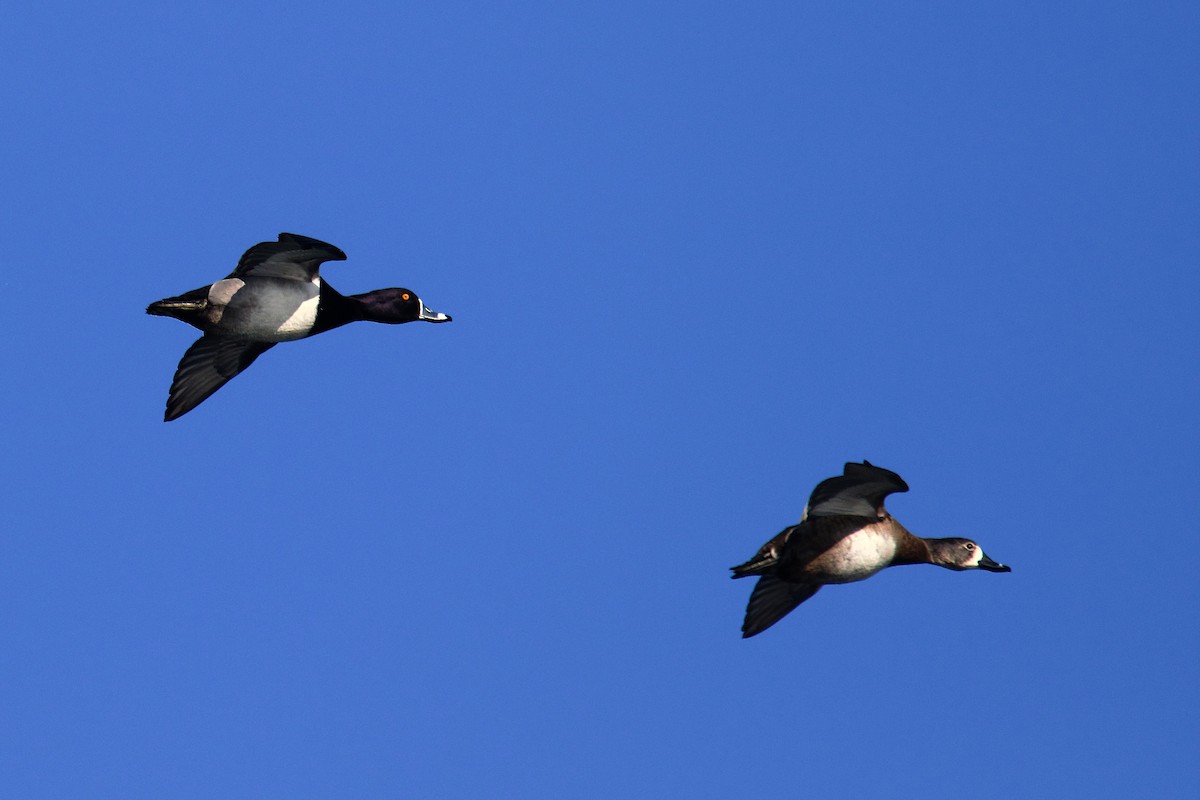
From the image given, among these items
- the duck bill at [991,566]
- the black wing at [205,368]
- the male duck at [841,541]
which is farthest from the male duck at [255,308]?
the duck bill at [991,566]

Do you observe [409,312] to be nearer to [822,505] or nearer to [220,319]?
[220,319]

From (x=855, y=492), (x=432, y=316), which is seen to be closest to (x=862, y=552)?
(x=855, y=492)

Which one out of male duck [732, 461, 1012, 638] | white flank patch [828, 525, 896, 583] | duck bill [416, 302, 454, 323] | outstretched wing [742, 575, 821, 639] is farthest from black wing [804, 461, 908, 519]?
duck bill [416, 302, 454, 323]

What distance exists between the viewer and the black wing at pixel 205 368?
16.1 m

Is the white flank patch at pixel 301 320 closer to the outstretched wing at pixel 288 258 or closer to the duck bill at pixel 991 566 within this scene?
the outstretched wing at pixel 288 258

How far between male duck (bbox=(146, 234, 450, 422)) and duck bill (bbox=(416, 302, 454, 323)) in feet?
2.57

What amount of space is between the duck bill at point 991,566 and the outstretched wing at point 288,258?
6.02m

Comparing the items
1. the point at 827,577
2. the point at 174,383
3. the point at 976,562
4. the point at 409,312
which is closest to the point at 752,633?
the point at 827,577

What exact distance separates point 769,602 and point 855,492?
1.74m

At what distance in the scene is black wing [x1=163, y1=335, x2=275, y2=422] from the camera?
52.7 feet

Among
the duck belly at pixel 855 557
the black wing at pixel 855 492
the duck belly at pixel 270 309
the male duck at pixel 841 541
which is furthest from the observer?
the duck belly at pixel 270 309

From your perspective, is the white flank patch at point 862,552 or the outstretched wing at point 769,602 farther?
the outstretched wing at point 769,602

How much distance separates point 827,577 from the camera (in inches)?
575

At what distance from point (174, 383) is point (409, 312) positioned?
2218mm
